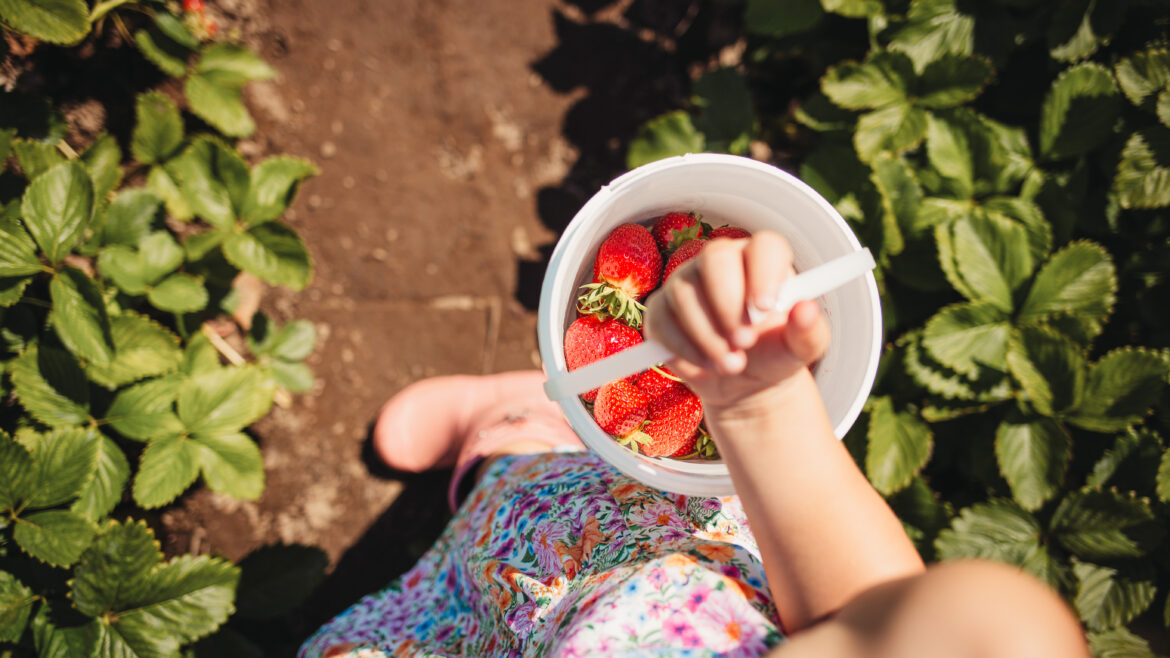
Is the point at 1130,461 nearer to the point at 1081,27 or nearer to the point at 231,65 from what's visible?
the point at 1081,27

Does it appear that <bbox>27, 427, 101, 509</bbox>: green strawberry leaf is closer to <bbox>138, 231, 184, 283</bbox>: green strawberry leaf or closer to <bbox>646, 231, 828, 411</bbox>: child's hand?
<bbox>138, 231, 184, 283</bbox>: green strawberry leaf

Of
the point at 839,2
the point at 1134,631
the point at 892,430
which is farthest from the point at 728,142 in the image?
the point at 1134,631

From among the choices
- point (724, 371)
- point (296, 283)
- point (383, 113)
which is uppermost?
point (724, 371)

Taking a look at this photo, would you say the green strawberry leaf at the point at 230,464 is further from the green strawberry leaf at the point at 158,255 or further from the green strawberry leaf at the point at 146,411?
the green strawberry leaf at the point at 158,255

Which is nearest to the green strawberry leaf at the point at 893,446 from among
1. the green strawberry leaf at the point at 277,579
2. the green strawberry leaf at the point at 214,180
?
the green strawberry leaf at the point at 277,579

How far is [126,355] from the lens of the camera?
3.41ft

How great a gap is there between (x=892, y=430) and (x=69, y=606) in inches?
54.7

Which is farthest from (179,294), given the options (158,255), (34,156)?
(34,156)


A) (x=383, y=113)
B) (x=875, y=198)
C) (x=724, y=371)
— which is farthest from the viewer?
(x=383, y=113)

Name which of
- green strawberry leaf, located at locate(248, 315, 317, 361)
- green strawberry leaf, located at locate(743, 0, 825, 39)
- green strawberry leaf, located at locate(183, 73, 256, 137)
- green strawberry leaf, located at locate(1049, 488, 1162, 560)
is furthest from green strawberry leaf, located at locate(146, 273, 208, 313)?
green strawberry leaf, located at locate(1049, 488, 1162, 560)

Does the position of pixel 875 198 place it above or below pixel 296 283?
above

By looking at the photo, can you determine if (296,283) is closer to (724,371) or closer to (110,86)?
(110,86)

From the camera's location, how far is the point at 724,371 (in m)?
0.51

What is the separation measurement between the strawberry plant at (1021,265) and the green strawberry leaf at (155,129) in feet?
3.14
